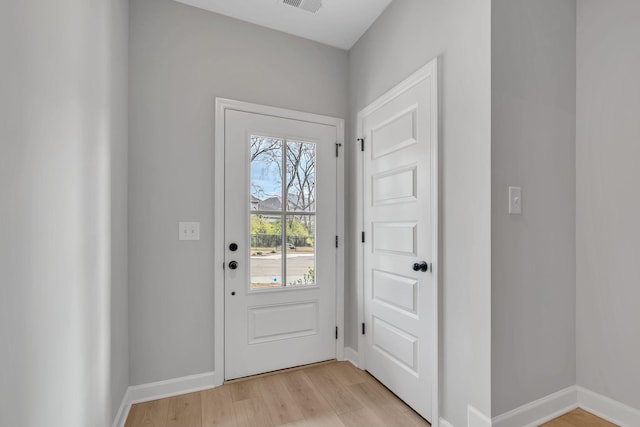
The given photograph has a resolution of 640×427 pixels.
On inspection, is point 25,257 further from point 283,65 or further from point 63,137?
point 283,65

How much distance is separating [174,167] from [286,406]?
1752 mm

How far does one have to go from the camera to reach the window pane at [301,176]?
2471mm

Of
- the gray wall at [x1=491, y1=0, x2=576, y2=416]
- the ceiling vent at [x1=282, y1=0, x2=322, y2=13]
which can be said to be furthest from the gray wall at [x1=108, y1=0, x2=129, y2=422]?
the gray wall at [x1=491, y1=0, x2=576, y2=416]

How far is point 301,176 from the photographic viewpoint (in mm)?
2496

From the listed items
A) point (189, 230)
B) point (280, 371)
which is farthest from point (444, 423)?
point (189, 230)

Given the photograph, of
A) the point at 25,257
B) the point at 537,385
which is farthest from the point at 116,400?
the point at 537,385

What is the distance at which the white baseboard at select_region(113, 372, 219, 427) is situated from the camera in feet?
6.40

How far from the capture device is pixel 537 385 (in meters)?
1.63

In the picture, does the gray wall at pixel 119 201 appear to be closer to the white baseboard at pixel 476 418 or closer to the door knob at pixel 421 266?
the door knob at pixel 421 266
